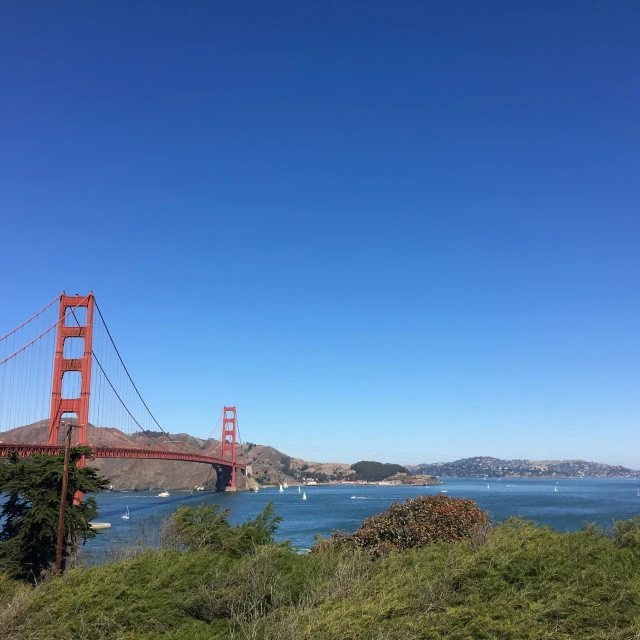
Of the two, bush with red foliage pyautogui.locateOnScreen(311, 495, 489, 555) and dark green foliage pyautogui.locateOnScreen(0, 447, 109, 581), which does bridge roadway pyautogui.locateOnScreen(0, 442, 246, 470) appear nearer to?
dark green foliage pyautogui.locateOnScreen(0, 447, 109, 581)

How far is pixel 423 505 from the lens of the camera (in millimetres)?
21188

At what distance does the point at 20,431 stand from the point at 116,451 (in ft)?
109

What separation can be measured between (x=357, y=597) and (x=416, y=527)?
9.09 m

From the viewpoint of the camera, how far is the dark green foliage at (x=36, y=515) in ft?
64.7

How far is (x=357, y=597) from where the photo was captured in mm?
11070

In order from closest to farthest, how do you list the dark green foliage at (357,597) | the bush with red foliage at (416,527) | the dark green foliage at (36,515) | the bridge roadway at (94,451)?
the dark green foliage at (357,597) → the bush with red foliage at (416,527) → the dark green foliage at (36,515) → the bridge roadway at (94,451)

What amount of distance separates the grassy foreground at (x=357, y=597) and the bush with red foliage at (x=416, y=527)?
399 cm

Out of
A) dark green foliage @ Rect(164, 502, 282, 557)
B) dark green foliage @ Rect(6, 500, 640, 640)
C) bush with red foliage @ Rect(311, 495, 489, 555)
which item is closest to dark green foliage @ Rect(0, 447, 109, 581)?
dark green foliage @ Rect(164, 502, 282, 557)

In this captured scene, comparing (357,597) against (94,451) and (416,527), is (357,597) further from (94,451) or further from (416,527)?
(94,451)

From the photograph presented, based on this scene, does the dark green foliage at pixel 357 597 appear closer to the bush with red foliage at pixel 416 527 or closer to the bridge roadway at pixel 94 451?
the bush with red foliage at pixel 416 527

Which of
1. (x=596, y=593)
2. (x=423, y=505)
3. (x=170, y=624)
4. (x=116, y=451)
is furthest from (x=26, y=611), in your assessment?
(x=116, y=451)

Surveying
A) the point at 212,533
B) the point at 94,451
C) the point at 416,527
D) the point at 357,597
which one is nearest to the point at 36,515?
the point at 212,533

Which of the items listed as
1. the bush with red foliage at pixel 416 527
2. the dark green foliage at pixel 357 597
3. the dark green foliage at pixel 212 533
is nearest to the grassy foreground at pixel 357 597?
the dark green foliage at pixel 357 597

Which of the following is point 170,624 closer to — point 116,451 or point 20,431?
point 116,451
